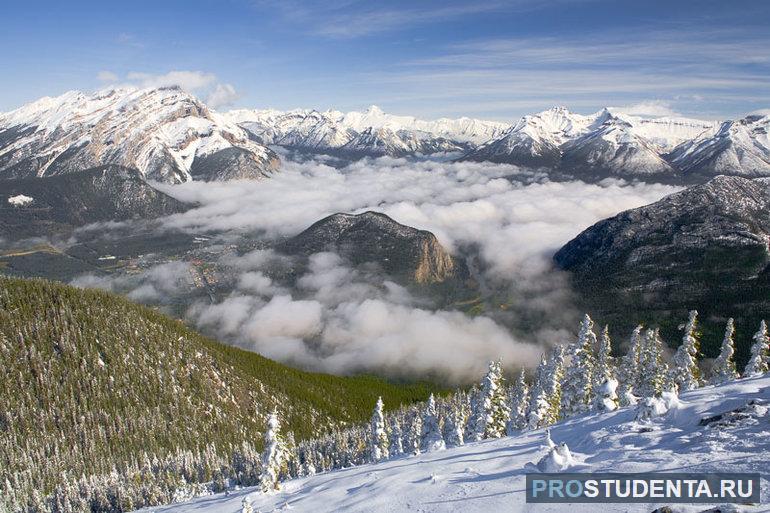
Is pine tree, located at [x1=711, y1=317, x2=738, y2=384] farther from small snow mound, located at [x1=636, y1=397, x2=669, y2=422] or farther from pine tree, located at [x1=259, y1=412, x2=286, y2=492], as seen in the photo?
pine tree, located at [x1=259, y1=412, x2=286, y2=492]

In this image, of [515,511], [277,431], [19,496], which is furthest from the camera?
[19,496]

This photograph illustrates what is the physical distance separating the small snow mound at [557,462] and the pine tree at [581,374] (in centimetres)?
4893

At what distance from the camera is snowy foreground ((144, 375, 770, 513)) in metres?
27.0

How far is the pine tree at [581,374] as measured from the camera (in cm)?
7656

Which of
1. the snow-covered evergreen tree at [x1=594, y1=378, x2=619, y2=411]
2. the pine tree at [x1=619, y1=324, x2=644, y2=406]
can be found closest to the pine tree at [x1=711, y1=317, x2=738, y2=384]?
the pine tree at [x1=619, y1=324, x2=644, y2=406]

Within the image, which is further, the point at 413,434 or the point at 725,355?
the point at 413,434

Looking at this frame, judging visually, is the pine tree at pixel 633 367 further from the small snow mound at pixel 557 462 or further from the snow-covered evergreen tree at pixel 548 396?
the small snow mound at pixel 557 462

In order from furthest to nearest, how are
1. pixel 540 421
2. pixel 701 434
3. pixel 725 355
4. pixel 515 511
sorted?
1. pixel 725 355
2. pixel 540 421
3. pixel 701 434
4. pixel 515 511

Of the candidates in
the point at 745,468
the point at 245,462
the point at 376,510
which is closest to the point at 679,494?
the point at 745,468

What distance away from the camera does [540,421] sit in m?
73.6

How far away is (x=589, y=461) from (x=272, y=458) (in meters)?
34.3

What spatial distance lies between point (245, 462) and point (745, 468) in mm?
159959

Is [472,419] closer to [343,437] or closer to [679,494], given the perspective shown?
[679,494]

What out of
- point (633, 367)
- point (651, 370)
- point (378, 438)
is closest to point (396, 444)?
point (378, 438)
